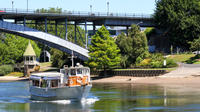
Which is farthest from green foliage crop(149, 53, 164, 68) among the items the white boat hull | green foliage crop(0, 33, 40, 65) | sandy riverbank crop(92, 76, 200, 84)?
green foliage crop(0, 33, 40, 65)

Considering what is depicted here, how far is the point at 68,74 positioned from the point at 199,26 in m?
57.5

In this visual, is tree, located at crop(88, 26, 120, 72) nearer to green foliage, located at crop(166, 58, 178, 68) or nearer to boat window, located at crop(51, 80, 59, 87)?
green foliage, located at crop(166, 58, 178, 68)

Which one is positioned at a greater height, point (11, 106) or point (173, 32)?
point (173, 32)

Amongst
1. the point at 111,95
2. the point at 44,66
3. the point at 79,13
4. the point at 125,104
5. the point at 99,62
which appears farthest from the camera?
the point at 44,66

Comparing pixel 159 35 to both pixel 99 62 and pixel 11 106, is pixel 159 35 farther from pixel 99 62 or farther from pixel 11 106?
pixel 11 106

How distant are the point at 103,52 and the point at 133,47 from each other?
7.48 m

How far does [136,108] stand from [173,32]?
67.6 meters

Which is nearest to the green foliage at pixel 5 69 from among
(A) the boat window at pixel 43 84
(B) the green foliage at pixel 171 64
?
(B) the green foliage at pixel 171 64

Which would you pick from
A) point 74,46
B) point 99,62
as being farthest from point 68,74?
point 74,46

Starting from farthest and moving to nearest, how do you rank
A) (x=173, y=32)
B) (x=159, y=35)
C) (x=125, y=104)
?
1. (x=159, y=35)
2. (x=173, y=32)
3. (x=125, y=104)

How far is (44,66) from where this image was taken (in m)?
138

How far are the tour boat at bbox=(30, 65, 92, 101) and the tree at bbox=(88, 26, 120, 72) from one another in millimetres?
38554

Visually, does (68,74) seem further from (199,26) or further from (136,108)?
(199,26)

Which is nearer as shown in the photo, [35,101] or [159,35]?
[35,101]
